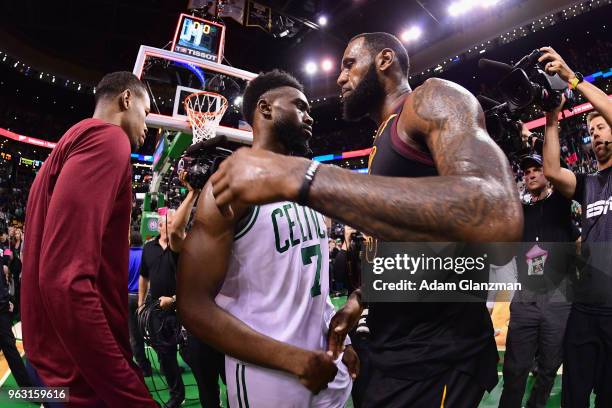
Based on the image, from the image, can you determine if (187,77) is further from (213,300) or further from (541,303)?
(213,300)

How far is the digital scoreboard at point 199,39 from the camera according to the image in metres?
7.71

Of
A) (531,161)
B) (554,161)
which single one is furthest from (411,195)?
(531,161)

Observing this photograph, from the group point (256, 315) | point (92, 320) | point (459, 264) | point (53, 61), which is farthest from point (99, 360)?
point (53, 61)

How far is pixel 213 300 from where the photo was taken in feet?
4.89

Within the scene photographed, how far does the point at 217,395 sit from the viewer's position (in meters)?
3.29

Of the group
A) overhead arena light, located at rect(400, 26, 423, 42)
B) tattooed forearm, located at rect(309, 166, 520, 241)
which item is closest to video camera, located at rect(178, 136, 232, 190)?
tattooed forearm, located at rect(309, 166, 520, 241)

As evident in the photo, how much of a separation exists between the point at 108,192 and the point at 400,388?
3.79 feet

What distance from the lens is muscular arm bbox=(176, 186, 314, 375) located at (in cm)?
140

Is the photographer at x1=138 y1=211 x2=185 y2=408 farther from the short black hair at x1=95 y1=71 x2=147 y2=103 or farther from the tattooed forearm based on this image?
the tattooed forearm

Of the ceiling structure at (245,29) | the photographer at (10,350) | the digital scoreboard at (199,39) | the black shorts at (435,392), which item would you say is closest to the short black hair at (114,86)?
the black shorts at (435,392)

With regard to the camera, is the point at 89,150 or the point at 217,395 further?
the point at 217,395

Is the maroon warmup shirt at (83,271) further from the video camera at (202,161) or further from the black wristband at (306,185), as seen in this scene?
the black wristband at (306,185)

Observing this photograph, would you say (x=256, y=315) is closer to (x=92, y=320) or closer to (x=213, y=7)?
(x=92, y=320)

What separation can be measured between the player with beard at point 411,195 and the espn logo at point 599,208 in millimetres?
1641
